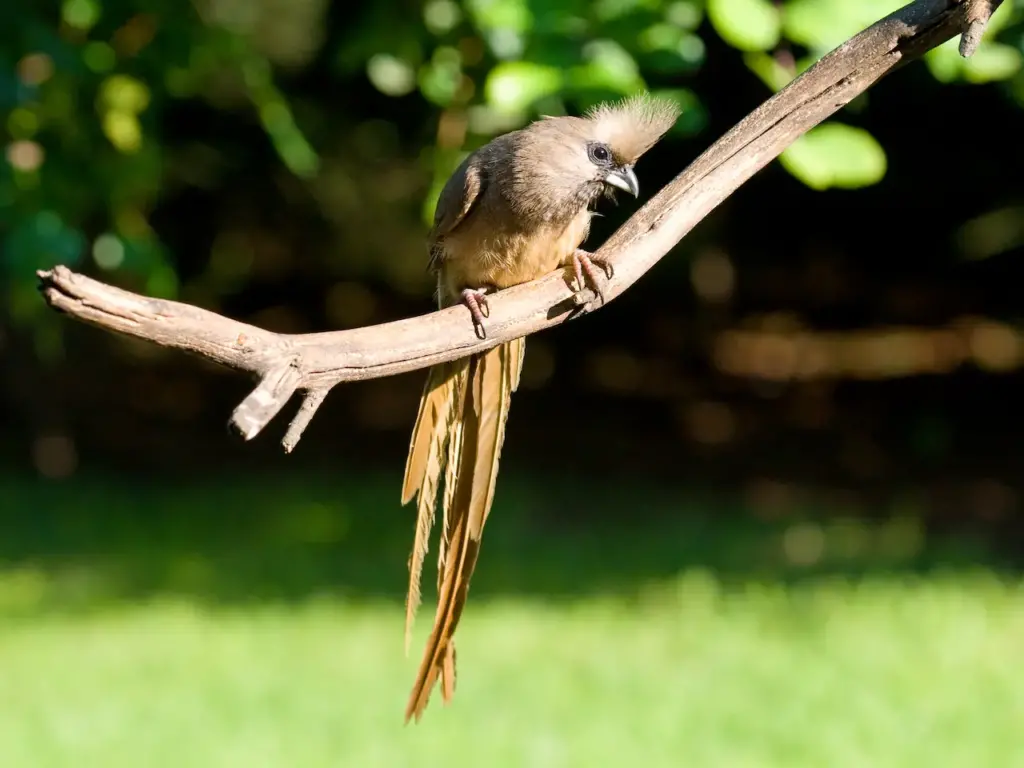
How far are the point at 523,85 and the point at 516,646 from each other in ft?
12.0

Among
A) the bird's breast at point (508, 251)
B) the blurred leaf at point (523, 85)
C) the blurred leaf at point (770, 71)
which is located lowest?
the bird's breast at point (508, 251)

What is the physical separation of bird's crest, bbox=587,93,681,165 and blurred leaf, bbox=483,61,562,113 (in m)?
0.29

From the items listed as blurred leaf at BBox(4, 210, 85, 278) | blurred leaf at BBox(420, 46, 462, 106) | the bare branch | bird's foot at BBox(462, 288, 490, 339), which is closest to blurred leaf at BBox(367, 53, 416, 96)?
blurred leaf at BBox(420, 46, 462, 106)

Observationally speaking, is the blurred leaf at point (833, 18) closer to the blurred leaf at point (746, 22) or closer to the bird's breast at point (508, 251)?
the blurred leaf at point (746, 22)

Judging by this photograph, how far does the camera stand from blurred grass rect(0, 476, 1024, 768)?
5.40m

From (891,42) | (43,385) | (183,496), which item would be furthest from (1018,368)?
(891,42)

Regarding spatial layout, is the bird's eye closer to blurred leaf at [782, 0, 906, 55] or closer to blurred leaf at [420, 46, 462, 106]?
blurred leaf at [782, 0, 906, 55]

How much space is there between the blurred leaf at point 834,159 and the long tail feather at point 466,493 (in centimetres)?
81

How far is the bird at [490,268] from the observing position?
10.4 feet

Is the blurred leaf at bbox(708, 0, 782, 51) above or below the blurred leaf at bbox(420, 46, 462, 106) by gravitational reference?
below

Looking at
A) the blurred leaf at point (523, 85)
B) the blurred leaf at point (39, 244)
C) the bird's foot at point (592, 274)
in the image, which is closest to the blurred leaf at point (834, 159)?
the blurred leaf at point (523, 85)

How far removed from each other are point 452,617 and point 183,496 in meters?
7.58

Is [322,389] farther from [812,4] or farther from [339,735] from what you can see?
[339,735]

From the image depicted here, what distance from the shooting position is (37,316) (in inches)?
271
